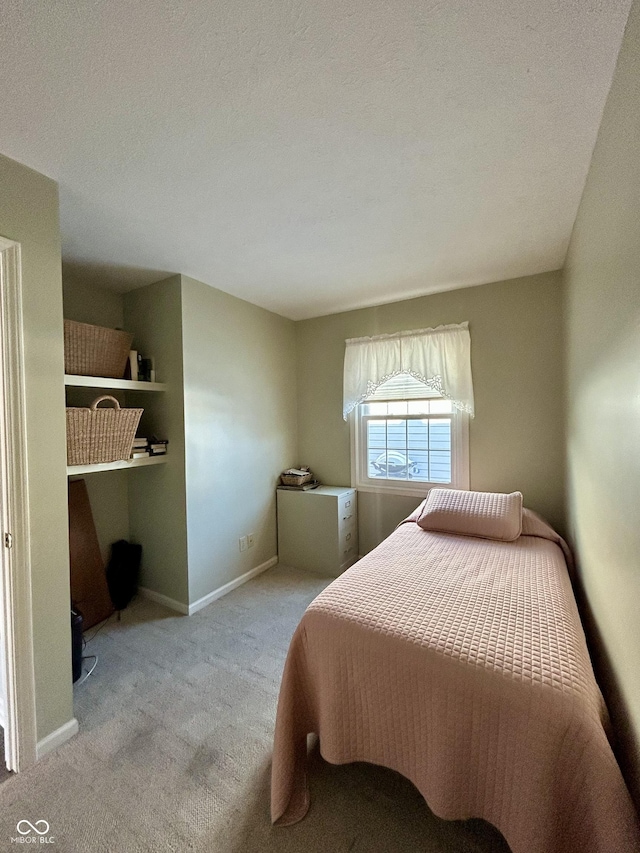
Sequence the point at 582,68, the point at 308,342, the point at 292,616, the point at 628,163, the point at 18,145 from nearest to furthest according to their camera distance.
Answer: the point at 628,163 → the point at 582,68 → the point at 18,145 → the point at 292,616 → the point at 308,342

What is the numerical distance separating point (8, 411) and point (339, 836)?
1950 millimetres

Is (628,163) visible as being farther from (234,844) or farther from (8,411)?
(234,844)

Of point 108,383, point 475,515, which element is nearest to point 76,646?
point 108,383

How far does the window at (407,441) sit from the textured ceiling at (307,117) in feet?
4.44

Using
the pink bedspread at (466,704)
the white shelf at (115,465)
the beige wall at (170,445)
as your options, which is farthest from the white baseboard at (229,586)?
the pink bedspread at (466,704)

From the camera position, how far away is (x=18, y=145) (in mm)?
1319

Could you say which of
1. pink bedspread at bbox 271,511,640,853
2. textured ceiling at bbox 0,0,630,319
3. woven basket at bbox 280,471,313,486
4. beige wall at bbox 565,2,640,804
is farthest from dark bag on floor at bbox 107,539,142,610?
beige wall at bbox 565,2,640,804

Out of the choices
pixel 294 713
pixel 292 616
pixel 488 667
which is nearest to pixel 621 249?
pixel 488 667

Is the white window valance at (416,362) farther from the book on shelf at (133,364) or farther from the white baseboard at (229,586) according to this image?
the book on shelf at (133,364)

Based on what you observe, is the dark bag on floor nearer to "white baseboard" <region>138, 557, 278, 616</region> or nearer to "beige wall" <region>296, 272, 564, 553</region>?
"white baseboard" <region>138, 557, 278, 616</region>

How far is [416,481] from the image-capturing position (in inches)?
124

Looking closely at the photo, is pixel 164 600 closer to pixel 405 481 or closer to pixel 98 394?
pixel 98 394

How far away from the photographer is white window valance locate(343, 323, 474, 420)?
2877mm

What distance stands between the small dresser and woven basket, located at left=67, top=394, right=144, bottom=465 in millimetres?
1564
